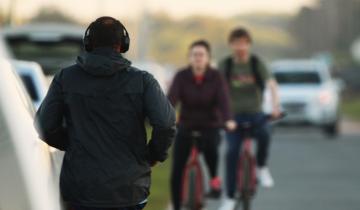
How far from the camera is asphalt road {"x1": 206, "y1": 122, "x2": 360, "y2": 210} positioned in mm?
13191

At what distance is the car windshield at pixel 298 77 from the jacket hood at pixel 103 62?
2345cm

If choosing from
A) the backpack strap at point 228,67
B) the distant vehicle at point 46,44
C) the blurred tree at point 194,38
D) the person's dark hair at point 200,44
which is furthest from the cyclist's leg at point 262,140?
the blurred tree at point 194,38

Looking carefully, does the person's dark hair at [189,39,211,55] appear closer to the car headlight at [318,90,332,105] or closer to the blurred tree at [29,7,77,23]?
the car headlight at [318,90,332,105]

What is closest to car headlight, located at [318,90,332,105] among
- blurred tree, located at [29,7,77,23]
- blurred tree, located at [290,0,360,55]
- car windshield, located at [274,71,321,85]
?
car windshield, located at [274,71,321,85]

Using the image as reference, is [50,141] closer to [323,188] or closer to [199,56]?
[199,56]

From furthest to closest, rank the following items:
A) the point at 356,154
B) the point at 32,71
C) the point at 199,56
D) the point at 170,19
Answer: the point at 170,19
the point at 356,154
the point at 32,71
the point at 199,56

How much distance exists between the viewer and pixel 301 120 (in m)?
28.6

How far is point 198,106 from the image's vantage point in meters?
10.5

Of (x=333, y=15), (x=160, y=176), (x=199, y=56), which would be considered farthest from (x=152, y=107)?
(x=333, y=15)

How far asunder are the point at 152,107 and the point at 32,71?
20.8ft

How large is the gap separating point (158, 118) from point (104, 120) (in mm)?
230

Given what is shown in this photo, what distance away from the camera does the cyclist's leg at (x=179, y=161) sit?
1067cm

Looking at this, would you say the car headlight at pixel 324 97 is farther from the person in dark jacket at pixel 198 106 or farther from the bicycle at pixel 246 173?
the person in dark jacket at pixel 198 106

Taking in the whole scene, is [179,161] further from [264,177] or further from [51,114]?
[51,114]
